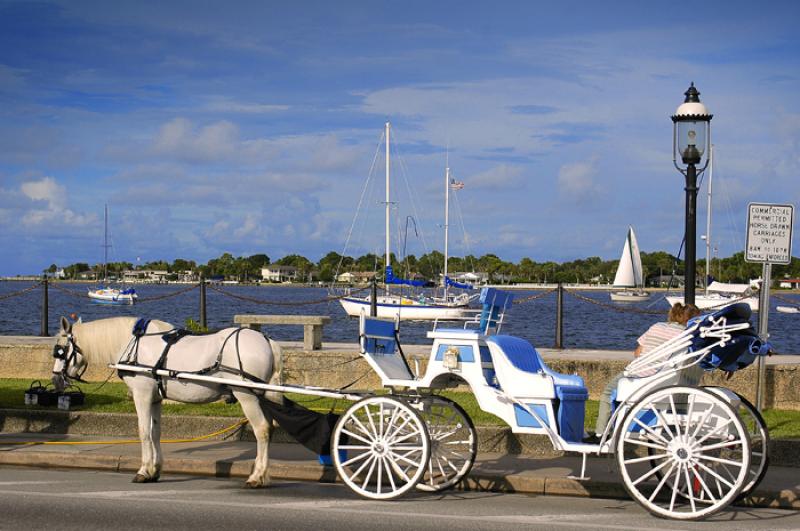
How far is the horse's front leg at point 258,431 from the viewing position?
402 inches

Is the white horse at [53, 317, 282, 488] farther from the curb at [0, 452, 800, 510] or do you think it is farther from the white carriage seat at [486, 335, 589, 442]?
the white carriage seat at [486, 335, 589, 442]

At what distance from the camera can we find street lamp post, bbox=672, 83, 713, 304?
42.0 feet

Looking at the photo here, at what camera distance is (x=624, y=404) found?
9078mm

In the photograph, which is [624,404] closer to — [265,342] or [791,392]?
[265,342]

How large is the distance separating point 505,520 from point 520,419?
3.42 ft

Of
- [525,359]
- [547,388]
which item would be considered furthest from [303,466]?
[547,388]

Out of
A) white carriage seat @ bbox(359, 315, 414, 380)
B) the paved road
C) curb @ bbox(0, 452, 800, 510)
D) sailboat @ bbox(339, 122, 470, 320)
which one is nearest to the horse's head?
the paved road

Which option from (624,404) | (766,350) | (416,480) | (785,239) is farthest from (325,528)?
(785,239)

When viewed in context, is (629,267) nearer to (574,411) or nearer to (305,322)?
(305,322)

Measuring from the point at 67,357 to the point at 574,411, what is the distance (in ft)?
17.3

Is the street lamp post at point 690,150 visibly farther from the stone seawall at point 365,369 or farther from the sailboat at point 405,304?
the sailboat at point 405,304

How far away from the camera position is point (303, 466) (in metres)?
11.2

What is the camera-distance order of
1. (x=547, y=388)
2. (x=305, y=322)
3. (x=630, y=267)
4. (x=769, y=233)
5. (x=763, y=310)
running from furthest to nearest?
(x=630, y=267)
(x=305, y=322)
(x=769, y=233)
(x=763, y=310)
(x=547, y=388)

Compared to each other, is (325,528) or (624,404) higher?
(624,404)
